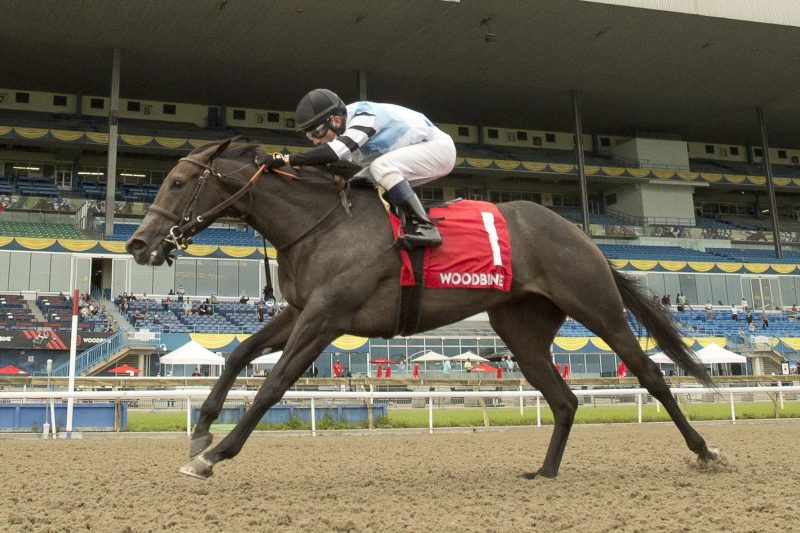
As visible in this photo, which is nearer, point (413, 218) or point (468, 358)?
point (413, 218)

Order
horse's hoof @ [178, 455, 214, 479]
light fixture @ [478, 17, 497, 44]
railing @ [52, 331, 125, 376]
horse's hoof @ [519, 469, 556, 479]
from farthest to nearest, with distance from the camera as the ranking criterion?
light fixture @ [478, 17, 497, 44]
railing @ [52, 331, 125, 376]
horse's hoof @ [519, 469, 556, 479]
horse's hoof @ [178, 455, 214, 479]

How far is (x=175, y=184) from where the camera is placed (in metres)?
5.14

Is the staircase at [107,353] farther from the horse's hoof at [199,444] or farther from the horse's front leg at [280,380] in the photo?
the horse's front leg at [280,380]

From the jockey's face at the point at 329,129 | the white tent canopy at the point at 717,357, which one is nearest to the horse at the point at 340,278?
the jockey's face at the point at 329,129

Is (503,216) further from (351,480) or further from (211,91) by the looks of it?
(211,91)

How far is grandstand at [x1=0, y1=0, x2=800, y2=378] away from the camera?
1330 inches

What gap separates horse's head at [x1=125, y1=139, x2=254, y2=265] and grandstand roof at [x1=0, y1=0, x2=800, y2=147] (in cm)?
2795

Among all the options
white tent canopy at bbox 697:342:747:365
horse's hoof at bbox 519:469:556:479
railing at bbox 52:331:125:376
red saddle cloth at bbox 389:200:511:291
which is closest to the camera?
red saddle cloth at bbox 389:200:511:291

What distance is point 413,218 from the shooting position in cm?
524

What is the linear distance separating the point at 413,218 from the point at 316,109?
1.01 m

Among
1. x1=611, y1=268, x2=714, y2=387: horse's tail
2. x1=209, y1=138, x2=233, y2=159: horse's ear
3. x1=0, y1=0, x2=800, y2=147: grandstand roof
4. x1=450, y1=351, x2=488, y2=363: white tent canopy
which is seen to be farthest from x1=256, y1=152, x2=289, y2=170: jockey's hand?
x1=0, y1=0, x2=800, y2=147: grandstand roof

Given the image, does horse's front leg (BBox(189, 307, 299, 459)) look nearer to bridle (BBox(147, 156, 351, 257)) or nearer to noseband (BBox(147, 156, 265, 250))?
bridle (BBox(147, 156, 351, 257))

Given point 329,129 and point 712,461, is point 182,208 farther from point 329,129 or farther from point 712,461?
point 712,461

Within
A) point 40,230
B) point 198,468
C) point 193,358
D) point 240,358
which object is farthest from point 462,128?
point 198,468
